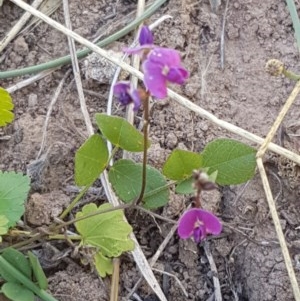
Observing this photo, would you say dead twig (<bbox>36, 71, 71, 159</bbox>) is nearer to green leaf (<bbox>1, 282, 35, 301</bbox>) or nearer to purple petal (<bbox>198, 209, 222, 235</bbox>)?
green leaf (<bbox>1, 282, 35, 301</bbox>)

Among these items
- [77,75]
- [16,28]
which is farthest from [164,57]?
[16,28]

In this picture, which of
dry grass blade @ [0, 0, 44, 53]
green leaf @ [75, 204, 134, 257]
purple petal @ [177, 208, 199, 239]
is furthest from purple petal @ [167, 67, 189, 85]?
dry grass blade @ [0, 0, 44, 53]

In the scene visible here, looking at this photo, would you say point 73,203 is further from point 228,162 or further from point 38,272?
point 228,162

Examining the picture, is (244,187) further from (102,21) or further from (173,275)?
(102,21)

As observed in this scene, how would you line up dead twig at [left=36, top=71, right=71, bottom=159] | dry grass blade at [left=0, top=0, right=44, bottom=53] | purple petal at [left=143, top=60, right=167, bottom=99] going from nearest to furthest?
purple petal at [left=143, top=60, right=167, bottom=99] < dead twig at [left=36, top=71, right=71, bottom=159] < dry grass blade at [left=0, top=0, right=44, bottom=53]

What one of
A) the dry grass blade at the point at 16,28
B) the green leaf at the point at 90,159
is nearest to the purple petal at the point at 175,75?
the green leaf at the point at 90,159
